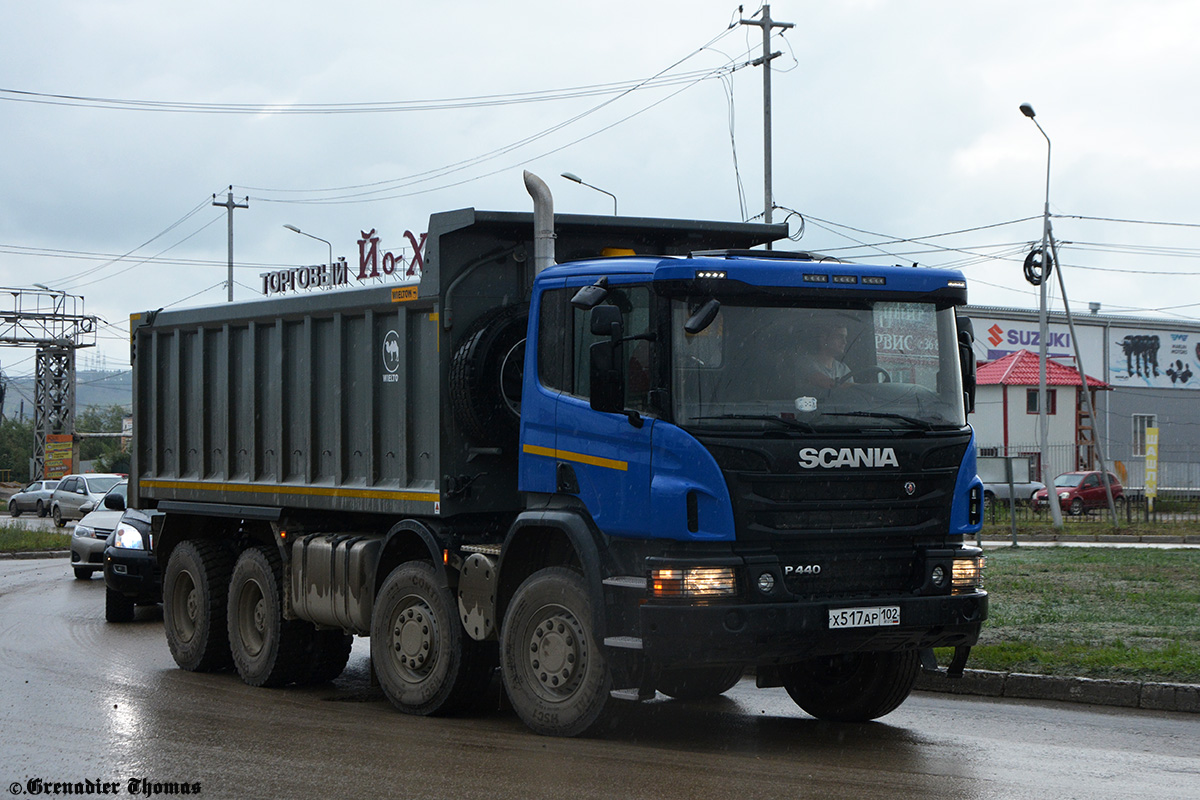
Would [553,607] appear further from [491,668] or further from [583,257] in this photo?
[583,257]

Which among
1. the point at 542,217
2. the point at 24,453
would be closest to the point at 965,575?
the point at 542,217

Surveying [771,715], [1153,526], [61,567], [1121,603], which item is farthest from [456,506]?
[1153,526]

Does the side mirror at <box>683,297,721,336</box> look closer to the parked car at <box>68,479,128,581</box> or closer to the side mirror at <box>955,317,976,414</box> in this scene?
the side mirror at <box>955,317,976,414</box>

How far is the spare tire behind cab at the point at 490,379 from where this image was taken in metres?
9.05

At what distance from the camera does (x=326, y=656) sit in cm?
1119

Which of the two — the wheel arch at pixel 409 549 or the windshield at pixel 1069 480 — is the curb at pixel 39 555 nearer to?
the wheel arch at pixel 409 549

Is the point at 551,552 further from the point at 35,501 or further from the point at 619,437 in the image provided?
the point at 35,501

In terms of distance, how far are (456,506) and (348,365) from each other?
5.91 ft

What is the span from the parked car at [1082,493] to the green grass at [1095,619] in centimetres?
2407

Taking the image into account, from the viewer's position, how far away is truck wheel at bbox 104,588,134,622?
641 inches

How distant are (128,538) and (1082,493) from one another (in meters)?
36.5

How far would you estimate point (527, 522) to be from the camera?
320 inches

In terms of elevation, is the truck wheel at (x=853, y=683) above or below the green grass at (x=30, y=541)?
above

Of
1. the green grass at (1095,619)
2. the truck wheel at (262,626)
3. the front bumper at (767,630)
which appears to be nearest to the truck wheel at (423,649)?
the truck wheel at (262,626)
